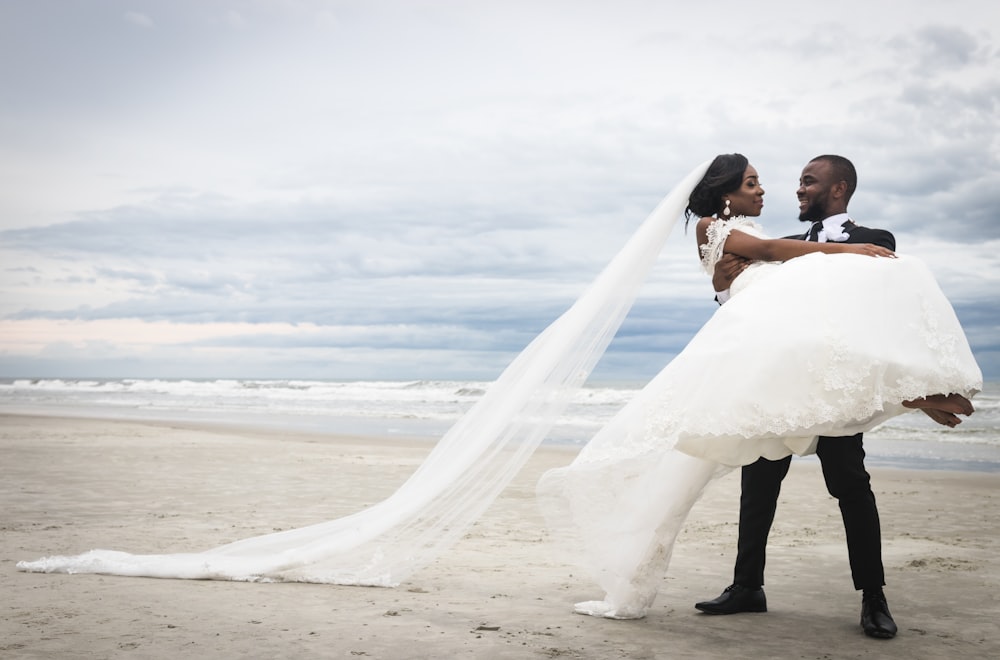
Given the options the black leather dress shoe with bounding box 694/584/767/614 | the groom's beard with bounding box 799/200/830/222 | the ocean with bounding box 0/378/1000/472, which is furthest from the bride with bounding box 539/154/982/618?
the ocean with bounding box 0/378/1000/472

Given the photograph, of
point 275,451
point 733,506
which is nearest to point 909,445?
point 733,506

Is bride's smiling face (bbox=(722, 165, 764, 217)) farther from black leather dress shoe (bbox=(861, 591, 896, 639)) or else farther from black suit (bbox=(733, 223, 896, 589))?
black leather dress shoe (bbox=(861, 591, 896, 639))

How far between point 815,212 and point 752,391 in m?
1.29

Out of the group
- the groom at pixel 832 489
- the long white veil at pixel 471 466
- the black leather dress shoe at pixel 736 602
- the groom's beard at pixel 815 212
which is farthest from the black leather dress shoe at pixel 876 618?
the groom's beard at pixel 815 212

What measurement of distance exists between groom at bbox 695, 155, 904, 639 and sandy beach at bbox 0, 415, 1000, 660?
4.7 inches

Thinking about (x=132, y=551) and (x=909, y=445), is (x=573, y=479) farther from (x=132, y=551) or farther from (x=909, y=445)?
(x=909, y=445)

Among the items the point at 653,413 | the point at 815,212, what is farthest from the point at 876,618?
the point at 815,212

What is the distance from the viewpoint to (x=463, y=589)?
4.79 metres

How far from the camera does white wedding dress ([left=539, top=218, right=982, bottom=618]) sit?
3635mm

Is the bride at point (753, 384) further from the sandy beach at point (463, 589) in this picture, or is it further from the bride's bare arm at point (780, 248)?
the sandy beach at point (463, 589)

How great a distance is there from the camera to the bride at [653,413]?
3.64 metres

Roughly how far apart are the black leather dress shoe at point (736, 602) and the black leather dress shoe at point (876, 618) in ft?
1.71

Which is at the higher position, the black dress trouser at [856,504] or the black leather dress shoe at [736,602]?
the black dress trouser at [856,504]

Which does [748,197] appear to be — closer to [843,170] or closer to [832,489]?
[843,170]
